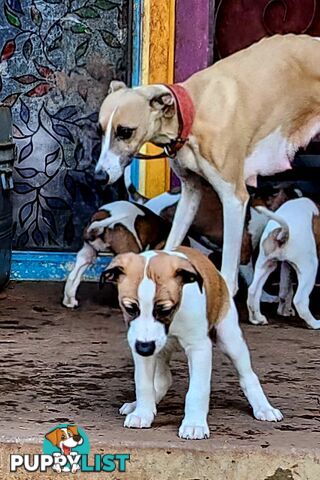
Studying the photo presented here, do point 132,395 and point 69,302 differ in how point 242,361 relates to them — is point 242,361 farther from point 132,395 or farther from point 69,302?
point 69,302

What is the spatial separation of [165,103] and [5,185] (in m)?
1.19

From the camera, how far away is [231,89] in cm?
528

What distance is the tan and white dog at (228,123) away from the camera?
492cm

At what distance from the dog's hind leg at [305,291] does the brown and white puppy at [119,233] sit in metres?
0.80

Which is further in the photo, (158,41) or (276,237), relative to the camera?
(158,41)

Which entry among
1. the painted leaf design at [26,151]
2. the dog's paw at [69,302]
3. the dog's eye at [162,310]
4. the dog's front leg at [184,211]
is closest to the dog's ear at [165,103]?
the dog's front leg at [184,211]

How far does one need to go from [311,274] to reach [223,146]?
0.83 m

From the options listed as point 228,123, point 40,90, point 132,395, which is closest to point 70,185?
point 40,90

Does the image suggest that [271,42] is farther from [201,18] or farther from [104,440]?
[104,440]

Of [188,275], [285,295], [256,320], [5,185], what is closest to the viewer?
[188,275]

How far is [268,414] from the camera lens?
370 cm

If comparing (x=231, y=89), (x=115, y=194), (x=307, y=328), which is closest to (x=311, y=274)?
(x=307, y=328)

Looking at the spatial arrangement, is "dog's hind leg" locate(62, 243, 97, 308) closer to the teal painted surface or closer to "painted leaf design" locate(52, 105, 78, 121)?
the teal painted surface

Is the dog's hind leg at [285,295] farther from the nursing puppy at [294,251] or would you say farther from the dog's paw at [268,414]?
the dog's paw at [268,414]
